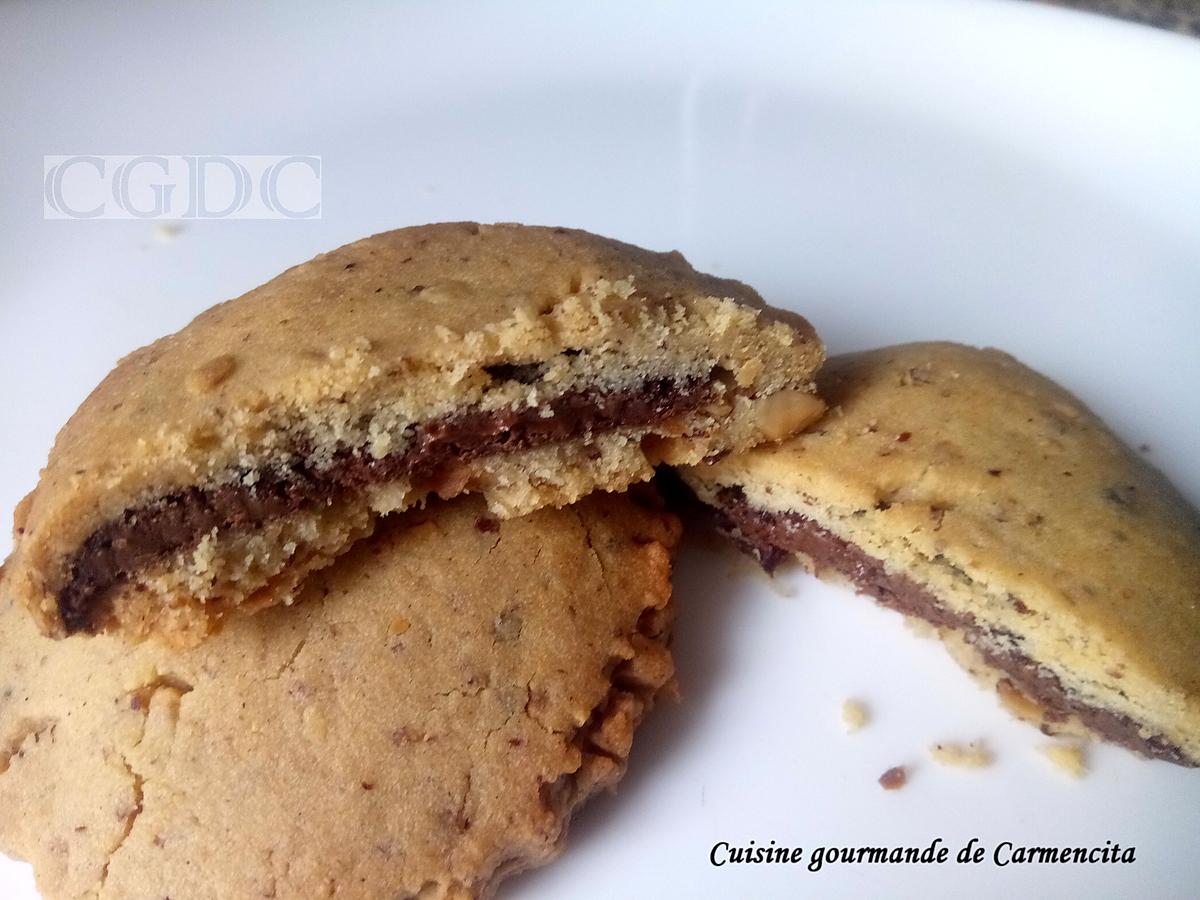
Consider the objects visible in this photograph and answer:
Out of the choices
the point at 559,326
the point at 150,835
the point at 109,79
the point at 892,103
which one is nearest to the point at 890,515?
the point at 559,326

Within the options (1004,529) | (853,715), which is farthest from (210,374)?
(1004,529)

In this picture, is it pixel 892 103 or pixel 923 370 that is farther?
pixel 892 103

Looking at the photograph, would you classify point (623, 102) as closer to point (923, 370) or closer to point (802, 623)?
point (923, 370)

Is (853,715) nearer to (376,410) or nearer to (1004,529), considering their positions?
(1004,529)

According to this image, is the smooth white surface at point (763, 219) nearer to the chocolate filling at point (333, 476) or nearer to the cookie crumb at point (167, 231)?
the cookie crumb at point (167, 231)

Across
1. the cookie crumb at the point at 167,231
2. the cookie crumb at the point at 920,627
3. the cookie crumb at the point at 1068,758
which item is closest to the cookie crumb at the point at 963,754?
the cookie crumb at the point at 1068,758

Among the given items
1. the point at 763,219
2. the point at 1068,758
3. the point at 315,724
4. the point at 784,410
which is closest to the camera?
the point at 315,724
